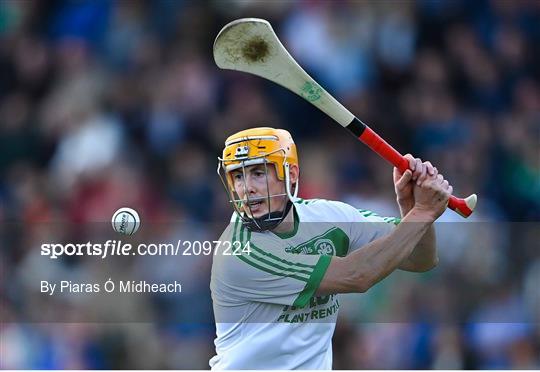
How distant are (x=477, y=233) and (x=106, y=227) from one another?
2.47m

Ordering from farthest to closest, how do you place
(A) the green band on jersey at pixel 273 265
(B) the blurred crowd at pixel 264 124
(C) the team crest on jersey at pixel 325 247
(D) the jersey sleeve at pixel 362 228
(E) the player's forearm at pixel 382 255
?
(B) the blurred crowd at pixel 264 124
(D) the jersey sleeve at pixel 362 228
(C) the team crest on jersey at pixel 325 247
(A) the green band on jersey at pixel 273 265
(E) the player's forearm at pixel 382 255

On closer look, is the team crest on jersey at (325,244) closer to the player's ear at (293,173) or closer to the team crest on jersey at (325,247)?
the team crest on jersey at (325,247)

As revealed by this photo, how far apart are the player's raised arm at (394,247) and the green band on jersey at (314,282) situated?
33mm

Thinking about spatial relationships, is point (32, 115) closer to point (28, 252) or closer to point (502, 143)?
point (28, 252)

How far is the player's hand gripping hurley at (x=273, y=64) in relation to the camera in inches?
165

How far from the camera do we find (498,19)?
8070 millimetres

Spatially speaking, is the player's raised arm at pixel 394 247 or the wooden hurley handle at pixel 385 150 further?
the wooden hurley handle at pixel 385 150

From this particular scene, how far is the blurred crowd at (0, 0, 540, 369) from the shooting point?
6500mm

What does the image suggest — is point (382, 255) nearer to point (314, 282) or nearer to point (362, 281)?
point (362, 281)

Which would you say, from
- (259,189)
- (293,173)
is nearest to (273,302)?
(259,189)

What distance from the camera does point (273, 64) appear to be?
4328mm

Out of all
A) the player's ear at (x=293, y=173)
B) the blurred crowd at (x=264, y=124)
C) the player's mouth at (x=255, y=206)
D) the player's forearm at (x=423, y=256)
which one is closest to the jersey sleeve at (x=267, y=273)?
the player's mouth at (x=255, y=206)

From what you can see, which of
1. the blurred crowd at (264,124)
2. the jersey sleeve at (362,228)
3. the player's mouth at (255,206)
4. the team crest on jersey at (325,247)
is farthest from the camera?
the blurred crowd at (264,124)

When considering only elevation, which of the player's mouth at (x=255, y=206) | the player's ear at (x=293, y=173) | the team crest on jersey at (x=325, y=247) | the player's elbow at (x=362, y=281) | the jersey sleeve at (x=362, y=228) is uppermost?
the player's ear at (x=293, y=173)
